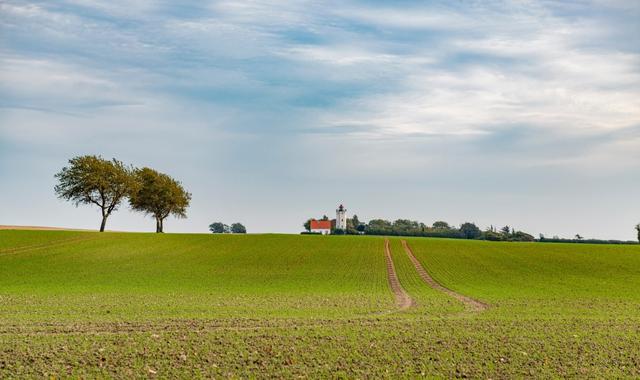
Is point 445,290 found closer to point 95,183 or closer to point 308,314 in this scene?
point 308,314

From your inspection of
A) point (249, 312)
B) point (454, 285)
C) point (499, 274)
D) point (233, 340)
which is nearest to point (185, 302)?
point (249, 312)

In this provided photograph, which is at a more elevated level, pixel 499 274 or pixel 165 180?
pixel 165 180

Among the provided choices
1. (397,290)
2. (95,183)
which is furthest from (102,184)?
(397,290)

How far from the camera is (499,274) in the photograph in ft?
213

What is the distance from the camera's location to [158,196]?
11981cm

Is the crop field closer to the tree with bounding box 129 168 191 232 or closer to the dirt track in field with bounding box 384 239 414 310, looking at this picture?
the dirt track in field with bounding box 384 239 414 310

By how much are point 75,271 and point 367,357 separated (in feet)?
160

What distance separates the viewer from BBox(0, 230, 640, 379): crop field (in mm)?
18938

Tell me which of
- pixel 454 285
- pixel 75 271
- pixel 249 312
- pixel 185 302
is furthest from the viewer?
pixel 75 271

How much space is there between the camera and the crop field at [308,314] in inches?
746

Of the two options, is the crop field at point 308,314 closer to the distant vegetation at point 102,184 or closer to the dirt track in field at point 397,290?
the dirt track in field at point 397,290

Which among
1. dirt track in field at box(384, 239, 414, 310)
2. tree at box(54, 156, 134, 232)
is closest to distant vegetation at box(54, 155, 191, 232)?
tree at box(54, 156, 134, 232)

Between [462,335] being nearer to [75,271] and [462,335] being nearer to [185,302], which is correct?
[185,302]

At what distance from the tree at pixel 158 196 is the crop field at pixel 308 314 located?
125ft
